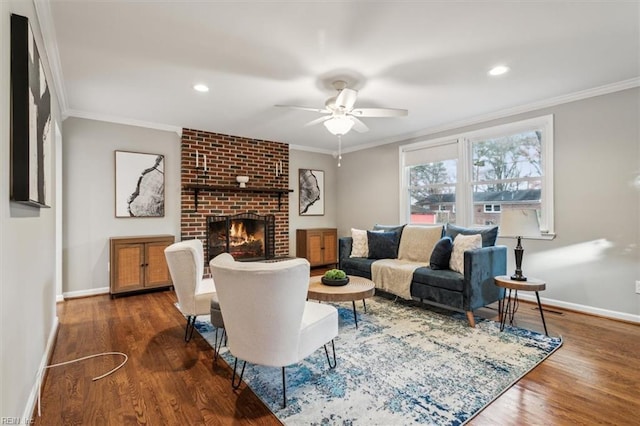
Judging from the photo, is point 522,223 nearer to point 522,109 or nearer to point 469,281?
point 469,281

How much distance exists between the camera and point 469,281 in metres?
2.99

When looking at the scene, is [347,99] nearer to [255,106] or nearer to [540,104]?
→ [255,106]

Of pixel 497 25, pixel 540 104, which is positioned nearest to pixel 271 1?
pixel 497 25

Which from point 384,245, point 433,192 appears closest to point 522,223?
point 384,245

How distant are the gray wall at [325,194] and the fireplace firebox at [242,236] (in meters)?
0.47

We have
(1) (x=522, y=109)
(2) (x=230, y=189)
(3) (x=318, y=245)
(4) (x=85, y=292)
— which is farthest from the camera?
(3) (x=318, y=245)

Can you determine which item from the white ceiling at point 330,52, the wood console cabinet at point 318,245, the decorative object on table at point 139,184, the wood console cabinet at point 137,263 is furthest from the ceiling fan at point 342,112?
the wood console cabinet at point 318,245

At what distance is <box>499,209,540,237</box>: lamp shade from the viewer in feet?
9.61

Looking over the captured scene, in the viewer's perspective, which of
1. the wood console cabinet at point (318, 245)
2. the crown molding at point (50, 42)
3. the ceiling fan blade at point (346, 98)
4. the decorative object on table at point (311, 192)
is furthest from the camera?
the decorative object on table at point (311, 192)

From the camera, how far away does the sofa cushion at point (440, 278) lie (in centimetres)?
309

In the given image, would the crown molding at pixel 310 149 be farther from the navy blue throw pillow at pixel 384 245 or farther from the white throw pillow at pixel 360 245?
the navy blue throw pillow at pixel 384 245

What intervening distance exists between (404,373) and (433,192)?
11.2 feet

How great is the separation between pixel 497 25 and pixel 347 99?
123 centimetres

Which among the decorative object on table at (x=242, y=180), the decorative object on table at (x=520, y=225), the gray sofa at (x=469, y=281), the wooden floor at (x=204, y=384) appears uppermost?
the decorative object on table at (x=242, y=180)
